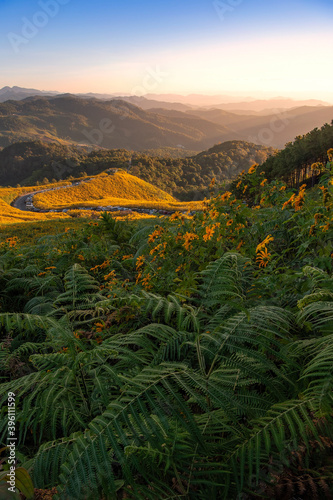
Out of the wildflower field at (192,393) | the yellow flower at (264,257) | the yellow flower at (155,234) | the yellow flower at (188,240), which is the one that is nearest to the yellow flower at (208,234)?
the wildflower field at (192,393)

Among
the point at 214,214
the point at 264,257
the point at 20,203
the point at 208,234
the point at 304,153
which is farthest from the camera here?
the point at 20,203

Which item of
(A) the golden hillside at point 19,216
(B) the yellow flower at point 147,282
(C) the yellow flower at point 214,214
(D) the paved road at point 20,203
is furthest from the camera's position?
(D) the paved road at point 20,203

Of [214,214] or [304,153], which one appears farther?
[304,153]

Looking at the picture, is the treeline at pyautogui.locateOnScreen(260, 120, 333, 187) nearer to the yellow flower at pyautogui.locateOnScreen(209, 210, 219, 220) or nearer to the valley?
the yellow flower at pyautogui.locateOnScreen(209, 210, 219, 220)

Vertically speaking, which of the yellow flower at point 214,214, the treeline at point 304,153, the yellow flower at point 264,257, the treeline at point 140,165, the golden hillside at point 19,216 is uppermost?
the treeline at point 140,165

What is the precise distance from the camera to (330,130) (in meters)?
26.4

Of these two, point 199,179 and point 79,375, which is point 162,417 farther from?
point 199,179

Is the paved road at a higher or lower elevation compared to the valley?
lower

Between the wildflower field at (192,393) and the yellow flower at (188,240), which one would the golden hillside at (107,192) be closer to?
the yellow flower at (188,240)

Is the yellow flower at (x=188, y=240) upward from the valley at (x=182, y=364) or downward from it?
upward

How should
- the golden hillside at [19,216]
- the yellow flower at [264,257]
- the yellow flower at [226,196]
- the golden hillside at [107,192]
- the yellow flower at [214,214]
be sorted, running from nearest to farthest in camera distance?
the yellow flower at [264,257] → the yellow flower at [214,214] → the yellow flower at [226,196] → the golden hillside at [19,216] → the golden hillside at [107,192]

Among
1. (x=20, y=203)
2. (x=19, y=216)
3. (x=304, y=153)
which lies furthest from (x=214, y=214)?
(x=20, y=203)

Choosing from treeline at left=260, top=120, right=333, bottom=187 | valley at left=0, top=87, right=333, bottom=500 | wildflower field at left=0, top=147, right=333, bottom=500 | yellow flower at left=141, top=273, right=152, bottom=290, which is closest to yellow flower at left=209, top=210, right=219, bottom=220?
valley at left=0, top=87, right=333, bottom=500

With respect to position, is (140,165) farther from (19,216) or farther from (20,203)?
(19,216)
